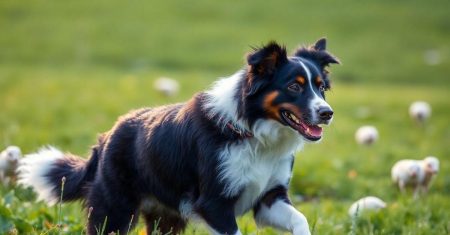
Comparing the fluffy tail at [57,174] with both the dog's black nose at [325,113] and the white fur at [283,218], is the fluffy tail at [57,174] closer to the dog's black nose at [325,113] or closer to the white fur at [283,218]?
the white fur at [283,218]

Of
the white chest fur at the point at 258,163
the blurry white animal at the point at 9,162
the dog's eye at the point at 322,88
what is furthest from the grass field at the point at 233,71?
the dog's eye at the point at 322,88

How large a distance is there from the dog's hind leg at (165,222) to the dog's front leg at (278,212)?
2.42 feet

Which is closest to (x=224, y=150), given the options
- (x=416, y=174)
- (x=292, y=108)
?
(x=292, y=108)

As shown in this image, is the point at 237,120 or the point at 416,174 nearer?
the point at 237,120

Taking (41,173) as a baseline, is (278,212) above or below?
above

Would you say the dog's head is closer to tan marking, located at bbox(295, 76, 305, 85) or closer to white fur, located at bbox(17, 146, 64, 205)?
tan marking, located at bbox(295, 76, 305, 85)

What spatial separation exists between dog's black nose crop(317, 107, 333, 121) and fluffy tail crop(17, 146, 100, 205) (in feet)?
6.44

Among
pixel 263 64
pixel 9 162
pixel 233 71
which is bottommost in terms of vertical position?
pixel 233 71

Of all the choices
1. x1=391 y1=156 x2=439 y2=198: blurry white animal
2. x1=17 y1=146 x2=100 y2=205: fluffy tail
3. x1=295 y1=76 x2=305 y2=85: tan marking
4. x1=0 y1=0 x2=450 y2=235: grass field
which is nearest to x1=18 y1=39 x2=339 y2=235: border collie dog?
x1=295 y1=76 x2=305 y2=85: tan marking

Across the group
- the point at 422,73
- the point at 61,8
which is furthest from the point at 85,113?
the point at 61,8

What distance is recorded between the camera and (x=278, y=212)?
5055mm

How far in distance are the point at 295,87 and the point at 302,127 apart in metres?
0.29

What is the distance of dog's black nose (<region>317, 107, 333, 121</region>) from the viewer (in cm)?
470

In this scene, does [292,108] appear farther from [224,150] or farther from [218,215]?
[218,215]
